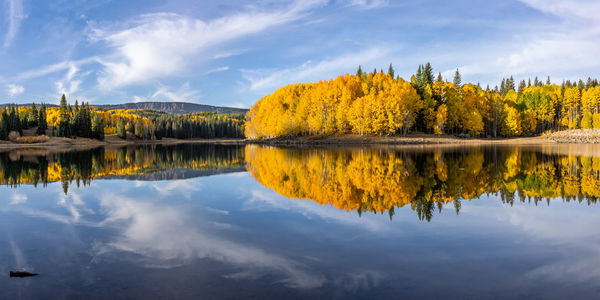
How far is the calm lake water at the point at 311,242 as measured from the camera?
596cm

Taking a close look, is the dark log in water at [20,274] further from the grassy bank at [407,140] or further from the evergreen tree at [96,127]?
the evergreen tree at [96,127]

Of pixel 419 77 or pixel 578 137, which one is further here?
pixel 419 77

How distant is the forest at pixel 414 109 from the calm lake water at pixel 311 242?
60.1 m

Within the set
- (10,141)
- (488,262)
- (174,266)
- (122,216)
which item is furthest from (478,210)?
(10,141)

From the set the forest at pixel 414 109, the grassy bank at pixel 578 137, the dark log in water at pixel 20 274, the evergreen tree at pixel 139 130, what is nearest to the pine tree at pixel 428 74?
the forest at pixel 414 109

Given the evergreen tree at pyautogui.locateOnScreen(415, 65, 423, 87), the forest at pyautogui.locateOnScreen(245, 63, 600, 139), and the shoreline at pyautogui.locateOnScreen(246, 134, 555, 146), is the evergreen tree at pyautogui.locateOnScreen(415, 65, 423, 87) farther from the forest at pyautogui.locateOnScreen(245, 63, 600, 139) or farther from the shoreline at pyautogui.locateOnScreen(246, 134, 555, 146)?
the shoreline at pyautogui.locateOnScreen(246, 134, 555, 146)

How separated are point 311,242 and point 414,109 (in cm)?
7527

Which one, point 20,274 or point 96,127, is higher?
point 96,127

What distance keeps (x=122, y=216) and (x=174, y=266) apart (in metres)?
5.75

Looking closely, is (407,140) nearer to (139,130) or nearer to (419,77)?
(419,77)

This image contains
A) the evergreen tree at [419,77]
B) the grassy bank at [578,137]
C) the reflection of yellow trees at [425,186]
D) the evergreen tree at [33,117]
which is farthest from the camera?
the evergreen tree at [33,117]

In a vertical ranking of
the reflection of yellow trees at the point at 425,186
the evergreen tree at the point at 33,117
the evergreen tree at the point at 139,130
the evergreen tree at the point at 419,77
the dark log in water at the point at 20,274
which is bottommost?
the dark log in water at the point at 20,274

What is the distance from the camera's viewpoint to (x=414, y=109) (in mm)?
78500

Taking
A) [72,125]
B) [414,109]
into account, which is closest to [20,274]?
[414,109]
